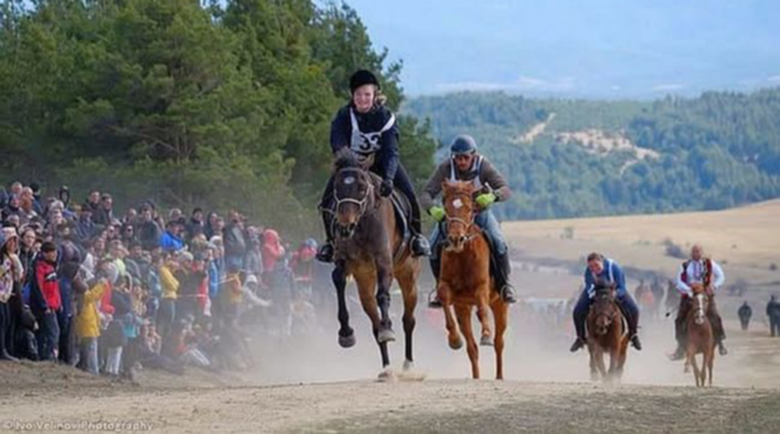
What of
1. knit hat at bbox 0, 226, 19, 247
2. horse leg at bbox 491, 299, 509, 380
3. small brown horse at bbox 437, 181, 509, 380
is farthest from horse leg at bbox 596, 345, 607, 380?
knit hat at bbox 0, 226, 19, 247

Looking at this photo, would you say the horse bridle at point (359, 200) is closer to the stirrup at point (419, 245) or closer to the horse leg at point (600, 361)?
the stirrup at point (419, 245)

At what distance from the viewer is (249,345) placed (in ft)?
118

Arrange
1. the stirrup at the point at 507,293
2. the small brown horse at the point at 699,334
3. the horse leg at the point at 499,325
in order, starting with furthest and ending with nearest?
the small brown horse at the point at 699,334, the horse leg at the point at 499,325, the stirrup at the point at 507,293

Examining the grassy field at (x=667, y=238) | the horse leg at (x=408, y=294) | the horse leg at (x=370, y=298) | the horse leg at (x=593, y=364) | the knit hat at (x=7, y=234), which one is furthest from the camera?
the grassy field at (x=667, y=238)

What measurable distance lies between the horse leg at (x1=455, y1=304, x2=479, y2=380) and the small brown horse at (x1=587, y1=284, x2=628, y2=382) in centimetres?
572

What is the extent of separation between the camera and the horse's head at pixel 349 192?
21047 mm

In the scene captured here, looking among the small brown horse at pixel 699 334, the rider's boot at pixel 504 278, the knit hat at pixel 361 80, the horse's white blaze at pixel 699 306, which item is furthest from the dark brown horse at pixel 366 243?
the small brown horse at pixel 699 334

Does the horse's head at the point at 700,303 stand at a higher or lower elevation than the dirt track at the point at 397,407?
higher

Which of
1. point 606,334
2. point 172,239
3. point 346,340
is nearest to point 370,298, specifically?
point 346,340

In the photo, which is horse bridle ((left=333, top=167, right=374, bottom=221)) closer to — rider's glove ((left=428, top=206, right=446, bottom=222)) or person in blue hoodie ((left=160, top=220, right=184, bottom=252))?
rider's glove ((left=428, top=206, right=446, bottom=222))

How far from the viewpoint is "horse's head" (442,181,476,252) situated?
22.6 m

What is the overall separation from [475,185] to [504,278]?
1.48 meters

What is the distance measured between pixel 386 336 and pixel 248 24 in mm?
36490

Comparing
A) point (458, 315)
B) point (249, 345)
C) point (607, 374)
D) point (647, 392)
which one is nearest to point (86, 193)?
point (249, 345)
